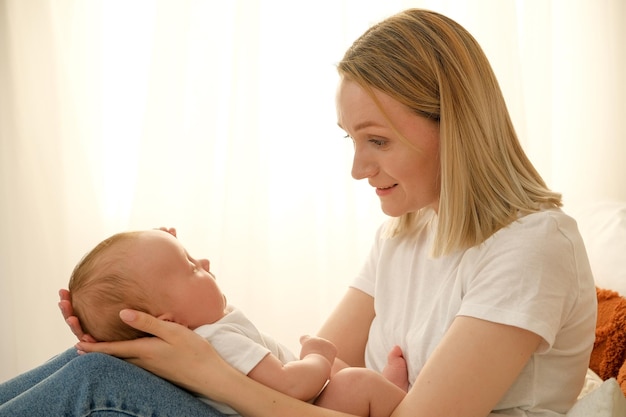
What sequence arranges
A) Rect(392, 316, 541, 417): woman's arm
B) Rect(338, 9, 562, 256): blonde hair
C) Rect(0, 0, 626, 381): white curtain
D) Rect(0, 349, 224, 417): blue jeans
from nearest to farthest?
1. Rect(0, 349, 224, 417): blue jeans
2. Rect(392, 316, 541, 417): woman's arm
3. Rect(338, 9, 562, 256): blonde hair
4. Rect(0, 0, 626, 381): white curtain

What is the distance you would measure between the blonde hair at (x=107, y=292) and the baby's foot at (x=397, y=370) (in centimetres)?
52

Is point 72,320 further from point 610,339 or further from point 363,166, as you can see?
point 610,339

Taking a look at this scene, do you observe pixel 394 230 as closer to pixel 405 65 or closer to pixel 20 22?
pixel 405 65

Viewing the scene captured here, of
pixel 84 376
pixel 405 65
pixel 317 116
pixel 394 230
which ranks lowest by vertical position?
pixel 84 376

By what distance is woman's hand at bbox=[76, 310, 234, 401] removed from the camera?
1.46 metres

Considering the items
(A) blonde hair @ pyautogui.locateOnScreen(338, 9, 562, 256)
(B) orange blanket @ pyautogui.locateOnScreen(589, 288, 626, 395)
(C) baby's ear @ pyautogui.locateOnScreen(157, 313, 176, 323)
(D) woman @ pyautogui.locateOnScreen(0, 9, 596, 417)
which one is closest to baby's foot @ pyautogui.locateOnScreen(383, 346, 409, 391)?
(D) woman @ pyautogui.locateOnScreen(0, 9, 596, 417)

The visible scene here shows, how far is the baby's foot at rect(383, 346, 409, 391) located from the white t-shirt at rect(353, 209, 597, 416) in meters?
0.02

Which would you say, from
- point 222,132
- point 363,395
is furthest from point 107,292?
point 222,132

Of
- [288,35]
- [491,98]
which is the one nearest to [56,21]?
[288,35]

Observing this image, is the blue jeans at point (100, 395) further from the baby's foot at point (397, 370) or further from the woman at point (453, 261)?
the baby's foot at point (397, 370)

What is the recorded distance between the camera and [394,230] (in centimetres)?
191

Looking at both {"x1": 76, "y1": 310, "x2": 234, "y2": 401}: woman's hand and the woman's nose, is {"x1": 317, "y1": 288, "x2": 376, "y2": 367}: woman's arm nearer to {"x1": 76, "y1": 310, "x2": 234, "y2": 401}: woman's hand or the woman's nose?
the woman's nose

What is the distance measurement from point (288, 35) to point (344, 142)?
0.44 metres

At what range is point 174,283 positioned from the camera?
1.52 meters
